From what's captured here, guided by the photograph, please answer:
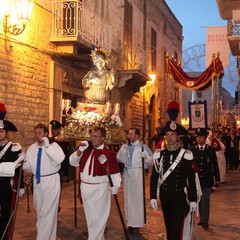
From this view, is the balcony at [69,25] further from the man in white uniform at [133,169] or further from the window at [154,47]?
the window at [154,47]

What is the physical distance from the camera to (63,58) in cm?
1498

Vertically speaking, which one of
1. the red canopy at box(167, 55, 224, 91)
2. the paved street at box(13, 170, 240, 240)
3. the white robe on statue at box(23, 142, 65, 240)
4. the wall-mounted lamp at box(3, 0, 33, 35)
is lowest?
the paved street at box(13, 170, 240, 240)

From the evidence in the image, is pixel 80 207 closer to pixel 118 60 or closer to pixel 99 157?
pixel 99 157

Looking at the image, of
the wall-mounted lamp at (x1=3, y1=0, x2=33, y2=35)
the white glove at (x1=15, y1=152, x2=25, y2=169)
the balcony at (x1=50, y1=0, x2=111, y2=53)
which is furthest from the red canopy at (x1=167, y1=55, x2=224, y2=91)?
the white glove at (x1=15, y1=152, x2=25, y2=169)

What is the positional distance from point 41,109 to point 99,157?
7556 millimetres

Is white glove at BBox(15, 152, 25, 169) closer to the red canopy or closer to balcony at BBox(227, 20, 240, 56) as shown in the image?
the red canopy

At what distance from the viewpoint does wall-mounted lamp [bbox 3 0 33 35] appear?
11742 millimetres

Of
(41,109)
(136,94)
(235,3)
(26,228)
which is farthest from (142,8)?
(26,228)

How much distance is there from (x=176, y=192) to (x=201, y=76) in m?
10.0

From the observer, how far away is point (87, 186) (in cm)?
657

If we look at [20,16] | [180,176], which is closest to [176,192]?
[180,176]

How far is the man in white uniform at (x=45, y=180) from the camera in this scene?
6.67 metres

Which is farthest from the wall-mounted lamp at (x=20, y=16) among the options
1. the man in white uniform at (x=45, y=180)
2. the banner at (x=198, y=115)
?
the man in white uniform at (x=45, y=180)

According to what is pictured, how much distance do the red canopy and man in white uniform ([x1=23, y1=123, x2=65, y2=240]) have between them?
962cm
